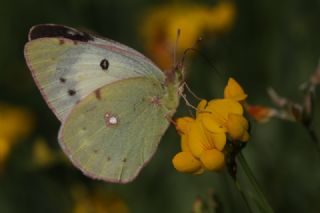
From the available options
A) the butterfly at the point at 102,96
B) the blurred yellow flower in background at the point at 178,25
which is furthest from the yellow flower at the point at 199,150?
the blurred yellow flower in background at the point at 178,25

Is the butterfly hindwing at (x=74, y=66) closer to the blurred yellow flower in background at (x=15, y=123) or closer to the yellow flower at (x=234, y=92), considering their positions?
the yellow flower at (x=234, y=92)

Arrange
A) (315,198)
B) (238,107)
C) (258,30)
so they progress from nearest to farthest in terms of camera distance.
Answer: (238,107) → (315,198) → (258,30)

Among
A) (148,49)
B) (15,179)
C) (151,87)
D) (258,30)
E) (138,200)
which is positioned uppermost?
(151,87)

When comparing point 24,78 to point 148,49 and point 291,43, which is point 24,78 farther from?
point 291,43

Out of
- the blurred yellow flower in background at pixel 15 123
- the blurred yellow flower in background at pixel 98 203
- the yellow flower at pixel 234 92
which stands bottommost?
the blurred yellow flower in background at pixel 15 123

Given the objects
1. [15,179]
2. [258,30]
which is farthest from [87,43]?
[258,30]

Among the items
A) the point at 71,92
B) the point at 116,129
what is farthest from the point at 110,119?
the point at 71,92

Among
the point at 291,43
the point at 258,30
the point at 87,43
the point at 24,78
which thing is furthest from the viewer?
the point at 24,78
